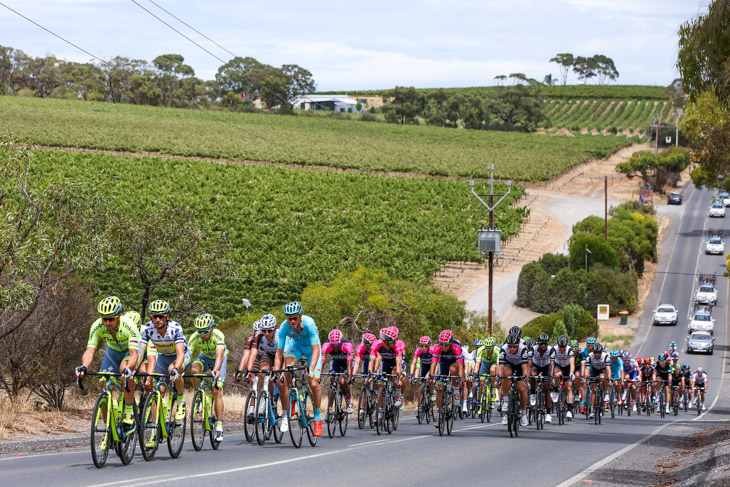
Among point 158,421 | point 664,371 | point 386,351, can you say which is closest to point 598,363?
point 664,371

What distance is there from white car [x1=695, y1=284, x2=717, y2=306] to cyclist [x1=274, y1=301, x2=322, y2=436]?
64.4 metres

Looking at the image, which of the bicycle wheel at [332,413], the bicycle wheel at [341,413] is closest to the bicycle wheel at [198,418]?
the bicycle wheel at [332,413]

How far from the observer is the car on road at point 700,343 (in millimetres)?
59031

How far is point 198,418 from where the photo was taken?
13078mm

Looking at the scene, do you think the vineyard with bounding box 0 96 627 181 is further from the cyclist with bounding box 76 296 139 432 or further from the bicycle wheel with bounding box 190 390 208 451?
the cyclist with bounding box 76 296 139 432

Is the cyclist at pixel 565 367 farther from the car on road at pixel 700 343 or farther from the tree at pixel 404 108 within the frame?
the tree at pixel 404 108

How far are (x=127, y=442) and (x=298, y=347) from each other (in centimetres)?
385

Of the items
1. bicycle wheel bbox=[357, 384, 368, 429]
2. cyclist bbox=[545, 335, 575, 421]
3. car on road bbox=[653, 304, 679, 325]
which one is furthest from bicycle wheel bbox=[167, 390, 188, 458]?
car on road bbox=[653, 304, 679, 325]

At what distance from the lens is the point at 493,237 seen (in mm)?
49781

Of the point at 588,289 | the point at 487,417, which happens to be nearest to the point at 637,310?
the point at 588,289

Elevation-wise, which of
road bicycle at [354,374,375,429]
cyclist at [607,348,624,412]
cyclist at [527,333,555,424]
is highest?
cyclist at [527,333,555,424]

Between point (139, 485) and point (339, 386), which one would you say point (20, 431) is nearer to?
point (339, 386)

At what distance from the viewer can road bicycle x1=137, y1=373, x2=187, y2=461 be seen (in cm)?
1141

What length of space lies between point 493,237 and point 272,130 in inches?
3633
